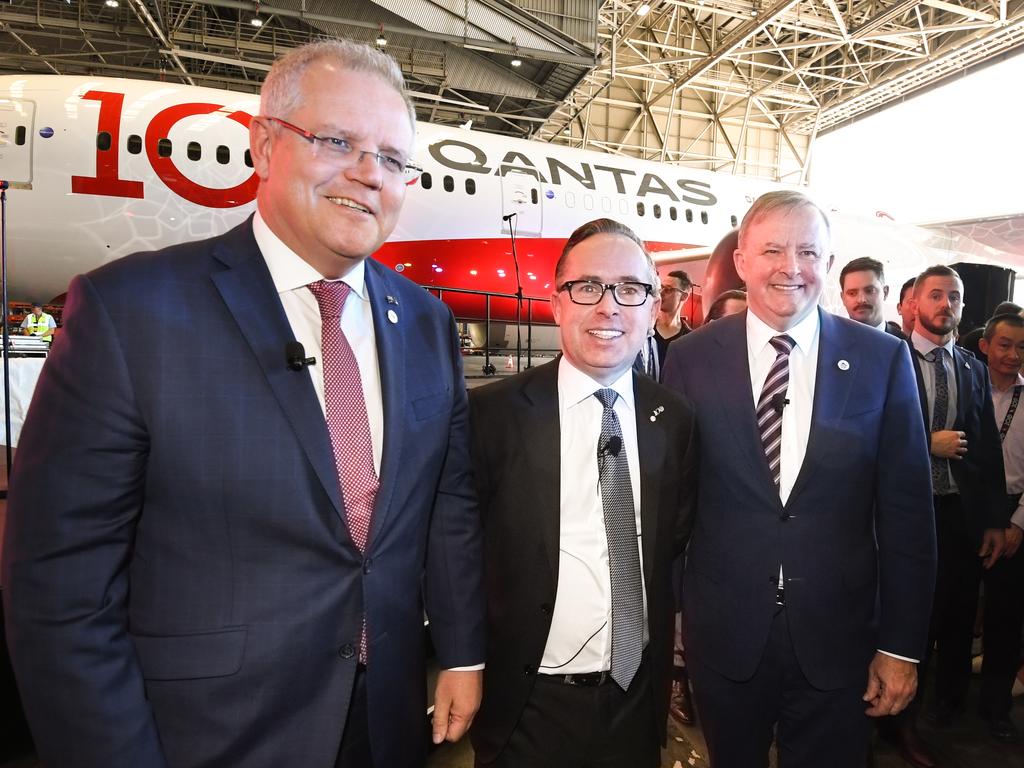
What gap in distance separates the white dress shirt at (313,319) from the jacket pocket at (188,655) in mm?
424

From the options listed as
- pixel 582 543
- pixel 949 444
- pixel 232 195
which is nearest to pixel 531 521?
pixel 582 543

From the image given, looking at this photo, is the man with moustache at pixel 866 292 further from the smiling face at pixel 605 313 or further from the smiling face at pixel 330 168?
A: the smiling face at pixel 330 168

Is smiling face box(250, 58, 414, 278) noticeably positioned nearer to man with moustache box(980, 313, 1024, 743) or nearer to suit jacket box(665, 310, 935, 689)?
suit jacket box(665, 310, 935, 689)

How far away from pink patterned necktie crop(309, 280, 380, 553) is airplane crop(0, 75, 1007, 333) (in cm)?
465

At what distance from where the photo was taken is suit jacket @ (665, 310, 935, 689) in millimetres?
1664

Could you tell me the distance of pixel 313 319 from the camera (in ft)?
4.27

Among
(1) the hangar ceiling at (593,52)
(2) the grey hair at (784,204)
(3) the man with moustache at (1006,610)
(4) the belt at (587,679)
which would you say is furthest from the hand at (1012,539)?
(1) the hangar ceiling at (593,52)

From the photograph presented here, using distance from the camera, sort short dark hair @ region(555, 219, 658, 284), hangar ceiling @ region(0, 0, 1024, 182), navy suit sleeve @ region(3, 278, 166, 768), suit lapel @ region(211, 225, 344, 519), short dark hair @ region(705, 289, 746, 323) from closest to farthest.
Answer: navy suit sleeve @ region(3, 278, 166, 768) → suit lapel @ region(211, 225, 344, 519) → short dark hair @ region(555, 219, 658, 284) → short dark hair @ region(705, 289, 746, 323) → hangar ceiling @ region(0, 0, 1024, 182)

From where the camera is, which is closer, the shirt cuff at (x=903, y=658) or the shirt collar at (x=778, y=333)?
the shirt cuff at (x=903, y=658)

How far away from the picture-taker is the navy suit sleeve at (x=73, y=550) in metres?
1.01

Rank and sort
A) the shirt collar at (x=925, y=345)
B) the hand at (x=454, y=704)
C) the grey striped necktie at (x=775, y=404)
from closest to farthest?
1. the hand at (x=454, y=704)
2. the grey striped necktie at (x=775, y=404)
3. the shirt collar at (x=925, y=345)

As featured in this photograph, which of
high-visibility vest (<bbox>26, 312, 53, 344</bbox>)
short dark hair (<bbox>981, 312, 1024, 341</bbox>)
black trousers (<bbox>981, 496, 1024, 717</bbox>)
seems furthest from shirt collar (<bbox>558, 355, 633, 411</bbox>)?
high-visibility vest (<bbox>26, 312, 53, 344</bbox>)

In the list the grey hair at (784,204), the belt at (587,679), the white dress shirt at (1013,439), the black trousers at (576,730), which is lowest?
the black trousers at (576,730)

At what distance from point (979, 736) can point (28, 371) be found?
5724 millimetres
